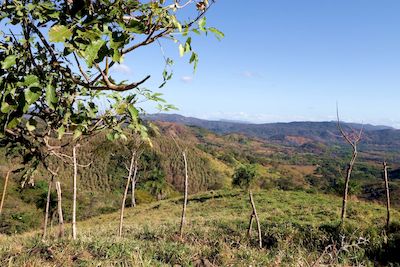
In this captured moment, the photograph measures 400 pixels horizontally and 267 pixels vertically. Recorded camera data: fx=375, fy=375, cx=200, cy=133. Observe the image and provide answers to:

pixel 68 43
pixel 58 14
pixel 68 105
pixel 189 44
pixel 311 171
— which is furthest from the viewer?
pixel 311 171

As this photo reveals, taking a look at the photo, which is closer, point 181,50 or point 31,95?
point 31,95

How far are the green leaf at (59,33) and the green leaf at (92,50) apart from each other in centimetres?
12

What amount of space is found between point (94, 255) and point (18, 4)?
13.7 feet

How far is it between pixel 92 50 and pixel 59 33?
179 mm

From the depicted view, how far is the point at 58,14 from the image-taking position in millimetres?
2285

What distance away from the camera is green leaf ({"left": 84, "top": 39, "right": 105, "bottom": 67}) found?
1875 millimetres

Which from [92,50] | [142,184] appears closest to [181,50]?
[92,50]

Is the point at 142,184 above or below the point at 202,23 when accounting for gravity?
below

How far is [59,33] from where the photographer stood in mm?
1878

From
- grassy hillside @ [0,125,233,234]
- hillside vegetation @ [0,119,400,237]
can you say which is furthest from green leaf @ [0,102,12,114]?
hillside vegetation @ [0,119,400,237]

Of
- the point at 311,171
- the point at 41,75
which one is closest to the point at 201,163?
the point at 311,171

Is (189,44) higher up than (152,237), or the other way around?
(189,44)

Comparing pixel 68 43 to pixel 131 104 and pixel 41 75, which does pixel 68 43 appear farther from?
pixel 131 104

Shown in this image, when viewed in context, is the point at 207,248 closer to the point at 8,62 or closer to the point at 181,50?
the point at 181,50
